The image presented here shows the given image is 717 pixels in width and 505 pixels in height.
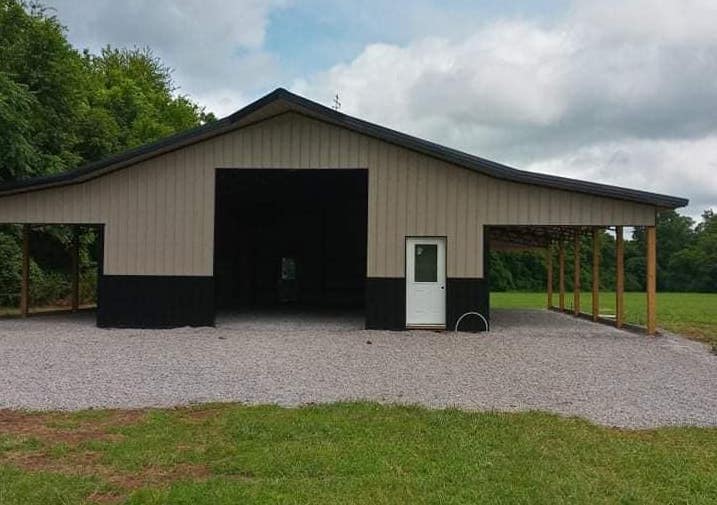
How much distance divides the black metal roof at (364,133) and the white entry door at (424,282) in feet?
5.34

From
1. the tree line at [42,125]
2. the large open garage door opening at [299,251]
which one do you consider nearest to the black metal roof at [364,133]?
the tree line at [42,125]

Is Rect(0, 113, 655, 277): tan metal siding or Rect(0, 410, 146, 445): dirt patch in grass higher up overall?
Rect(0, 113, 655, 277): tan metal siding

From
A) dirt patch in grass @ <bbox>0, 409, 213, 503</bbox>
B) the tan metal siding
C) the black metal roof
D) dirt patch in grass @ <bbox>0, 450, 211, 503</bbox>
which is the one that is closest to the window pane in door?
the tan metal siding

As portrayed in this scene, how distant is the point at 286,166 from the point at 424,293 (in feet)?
11.5

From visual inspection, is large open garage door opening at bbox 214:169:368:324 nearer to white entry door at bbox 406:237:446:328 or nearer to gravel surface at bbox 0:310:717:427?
white entry door at bbox 406:237:446:328

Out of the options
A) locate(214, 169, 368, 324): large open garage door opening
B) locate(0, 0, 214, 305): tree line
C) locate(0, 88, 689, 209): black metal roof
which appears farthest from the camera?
locate(214, 169, 368, 324): large open garage door opening

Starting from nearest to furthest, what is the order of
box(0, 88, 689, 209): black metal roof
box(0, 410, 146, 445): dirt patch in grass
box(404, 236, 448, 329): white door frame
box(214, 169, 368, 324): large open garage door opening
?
box(0, 410, 146, 445): dirt patch in grass
box(0, 88, 689, 209): black metal roof
box(404, 236, 448, 329): white door frame
box(214, 169, 368, 324): large open garage door opening

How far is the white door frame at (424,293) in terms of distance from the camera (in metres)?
12.4

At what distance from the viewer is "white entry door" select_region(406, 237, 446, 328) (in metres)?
12.4

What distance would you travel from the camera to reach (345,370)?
804 cm

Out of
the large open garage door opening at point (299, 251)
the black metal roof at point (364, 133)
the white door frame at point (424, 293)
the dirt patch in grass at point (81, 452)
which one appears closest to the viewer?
the dirt patch in grass at point (81, 452)

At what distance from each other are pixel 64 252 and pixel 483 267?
54.9ft

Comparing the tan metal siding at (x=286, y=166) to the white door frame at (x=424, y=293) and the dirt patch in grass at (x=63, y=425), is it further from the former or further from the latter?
the dirt patch in grass at (x=63, y=425)

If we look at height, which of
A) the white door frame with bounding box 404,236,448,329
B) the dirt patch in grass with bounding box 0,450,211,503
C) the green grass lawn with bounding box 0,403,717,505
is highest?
the white door frame with bounding box 404,236,448,329
